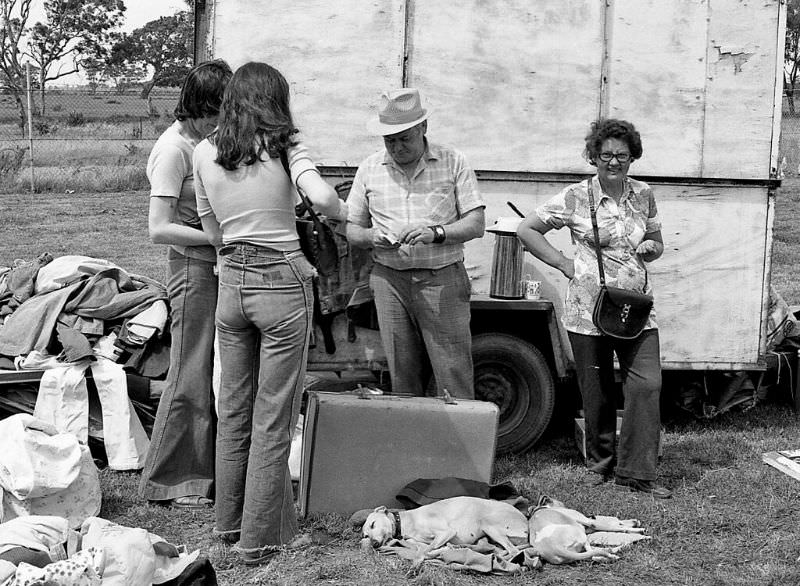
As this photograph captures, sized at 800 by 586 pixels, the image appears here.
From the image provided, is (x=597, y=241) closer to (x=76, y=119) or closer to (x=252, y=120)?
(x=252, y=120)

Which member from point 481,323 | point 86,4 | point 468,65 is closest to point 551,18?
point 468,65

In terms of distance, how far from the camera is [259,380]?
4059 mm

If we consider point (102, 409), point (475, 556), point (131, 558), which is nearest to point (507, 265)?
point (475, 556)

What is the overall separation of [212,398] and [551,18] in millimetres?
2707

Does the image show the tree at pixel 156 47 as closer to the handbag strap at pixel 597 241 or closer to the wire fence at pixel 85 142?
the wire fence at pixel 85 142

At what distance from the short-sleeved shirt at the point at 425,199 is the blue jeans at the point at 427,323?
0.08 meters

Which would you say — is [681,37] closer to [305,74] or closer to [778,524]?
[305,74]

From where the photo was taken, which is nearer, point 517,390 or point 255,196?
point 255,196

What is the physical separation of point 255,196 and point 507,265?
2.00 m

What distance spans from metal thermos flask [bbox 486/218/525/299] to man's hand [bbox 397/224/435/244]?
2.83 feet

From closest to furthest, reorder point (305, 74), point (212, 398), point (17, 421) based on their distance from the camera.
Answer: point (17, 421)
point (212, 398)
point (305, 74)

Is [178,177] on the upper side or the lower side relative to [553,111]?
lower

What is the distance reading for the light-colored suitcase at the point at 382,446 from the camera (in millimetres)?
4695

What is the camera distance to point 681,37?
553 centimetres
